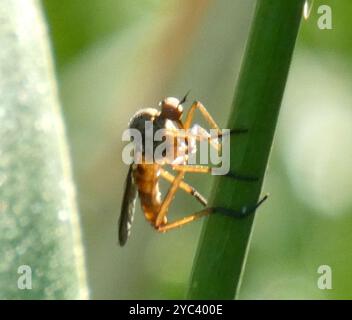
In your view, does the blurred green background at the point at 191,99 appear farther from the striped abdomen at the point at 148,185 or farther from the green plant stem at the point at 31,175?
the green plant stem at the point at 31,175

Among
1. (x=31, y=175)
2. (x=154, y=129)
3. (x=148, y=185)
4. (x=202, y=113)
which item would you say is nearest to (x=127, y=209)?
(x=148, y=185)

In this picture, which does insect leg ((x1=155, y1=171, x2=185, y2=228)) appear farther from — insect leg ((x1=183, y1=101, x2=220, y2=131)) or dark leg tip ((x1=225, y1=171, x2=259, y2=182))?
dark leg tip ((x1=225, y1=171, x2=259, y2=182))

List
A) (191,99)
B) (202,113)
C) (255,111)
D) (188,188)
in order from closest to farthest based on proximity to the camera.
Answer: (255,111) < (202,113) < (188,188) < (191,99)

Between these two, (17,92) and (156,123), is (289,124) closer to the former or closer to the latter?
(156,123)

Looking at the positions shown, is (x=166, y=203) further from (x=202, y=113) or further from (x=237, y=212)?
(x=237, y=212)
